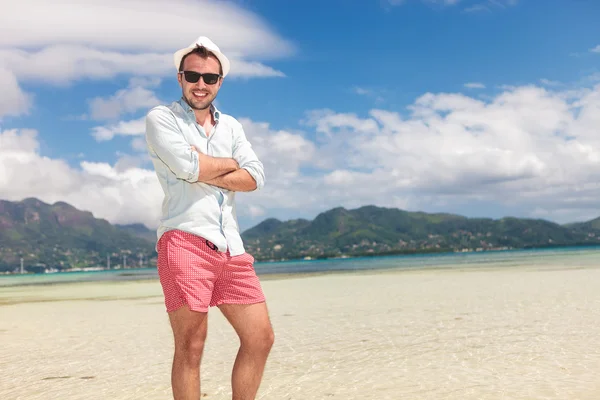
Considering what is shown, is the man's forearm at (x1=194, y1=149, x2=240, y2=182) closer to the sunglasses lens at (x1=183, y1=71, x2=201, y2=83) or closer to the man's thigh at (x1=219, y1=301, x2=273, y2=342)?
the sunglasses lens at (x1=183, y1=71, x2=201, y2=83)

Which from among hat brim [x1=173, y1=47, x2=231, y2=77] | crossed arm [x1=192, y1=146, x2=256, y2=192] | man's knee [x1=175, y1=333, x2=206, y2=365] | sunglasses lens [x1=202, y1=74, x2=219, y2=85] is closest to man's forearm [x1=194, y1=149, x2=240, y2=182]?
crossed arm [x1=192, y1=146, x2=256, y2=192]

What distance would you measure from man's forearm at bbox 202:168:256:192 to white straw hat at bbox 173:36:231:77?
26.5 inches

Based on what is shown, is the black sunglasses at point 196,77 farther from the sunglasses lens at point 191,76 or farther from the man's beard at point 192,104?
the man's beard at point 192,104

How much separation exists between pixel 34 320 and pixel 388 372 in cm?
1171

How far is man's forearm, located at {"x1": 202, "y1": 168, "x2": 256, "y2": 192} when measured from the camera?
3248 mm

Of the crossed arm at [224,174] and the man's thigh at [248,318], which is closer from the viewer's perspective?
the crossed arm at [224,174]

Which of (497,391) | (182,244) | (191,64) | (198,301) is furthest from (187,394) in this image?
(497,391)

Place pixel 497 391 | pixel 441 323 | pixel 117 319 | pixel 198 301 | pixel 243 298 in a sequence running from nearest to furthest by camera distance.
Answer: pixel 198 301 → pixel 243 298 → pixel 497 391 → pixel 441 323 → pixel 117 319

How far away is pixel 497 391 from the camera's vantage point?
498 cm

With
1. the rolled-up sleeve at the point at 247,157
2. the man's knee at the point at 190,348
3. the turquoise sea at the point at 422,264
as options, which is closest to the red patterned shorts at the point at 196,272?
the man's knee at the point at 190,348

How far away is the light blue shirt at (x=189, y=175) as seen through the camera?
310 cm

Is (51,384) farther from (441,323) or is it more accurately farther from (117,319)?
(117,319)

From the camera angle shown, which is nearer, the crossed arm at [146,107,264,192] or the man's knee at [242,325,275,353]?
the crossed arm at [146,107,264,192]

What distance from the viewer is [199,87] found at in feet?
11.0
